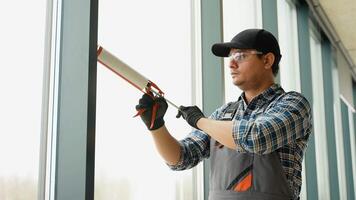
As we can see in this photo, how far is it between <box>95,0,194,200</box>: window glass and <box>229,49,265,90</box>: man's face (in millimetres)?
477

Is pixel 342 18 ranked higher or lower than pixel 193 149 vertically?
higher

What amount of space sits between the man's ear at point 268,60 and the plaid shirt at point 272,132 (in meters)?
0.09

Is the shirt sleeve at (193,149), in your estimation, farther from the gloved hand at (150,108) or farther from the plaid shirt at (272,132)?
the gloved hand at (150,108)

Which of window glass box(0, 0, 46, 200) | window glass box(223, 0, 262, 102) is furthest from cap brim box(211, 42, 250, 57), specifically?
window glass box(223, 0, 262, 102)

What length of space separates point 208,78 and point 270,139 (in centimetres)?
100

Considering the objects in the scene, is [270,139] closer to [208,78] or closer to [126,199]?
[126,199]

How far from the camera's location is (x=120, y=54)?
190 centimetres

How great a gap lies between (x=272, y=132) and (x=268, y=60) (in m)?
0.39

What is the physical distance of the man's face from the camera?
1.71 meters

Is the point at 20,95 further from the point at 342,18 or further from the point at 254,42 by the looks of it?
the point at 342,18

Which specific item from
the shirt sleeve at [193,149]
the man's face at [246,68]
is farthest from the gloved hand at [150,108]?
the man's face at [246,68]

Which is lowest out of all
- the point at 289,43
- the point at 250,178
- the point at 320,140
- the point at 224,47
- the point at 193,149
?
the point at 250,178

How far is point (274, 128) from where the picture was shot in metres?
1.47

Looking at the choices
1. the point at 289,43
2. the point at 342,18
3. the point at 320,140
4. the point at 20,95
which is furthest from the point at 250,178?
the point at 342,18
